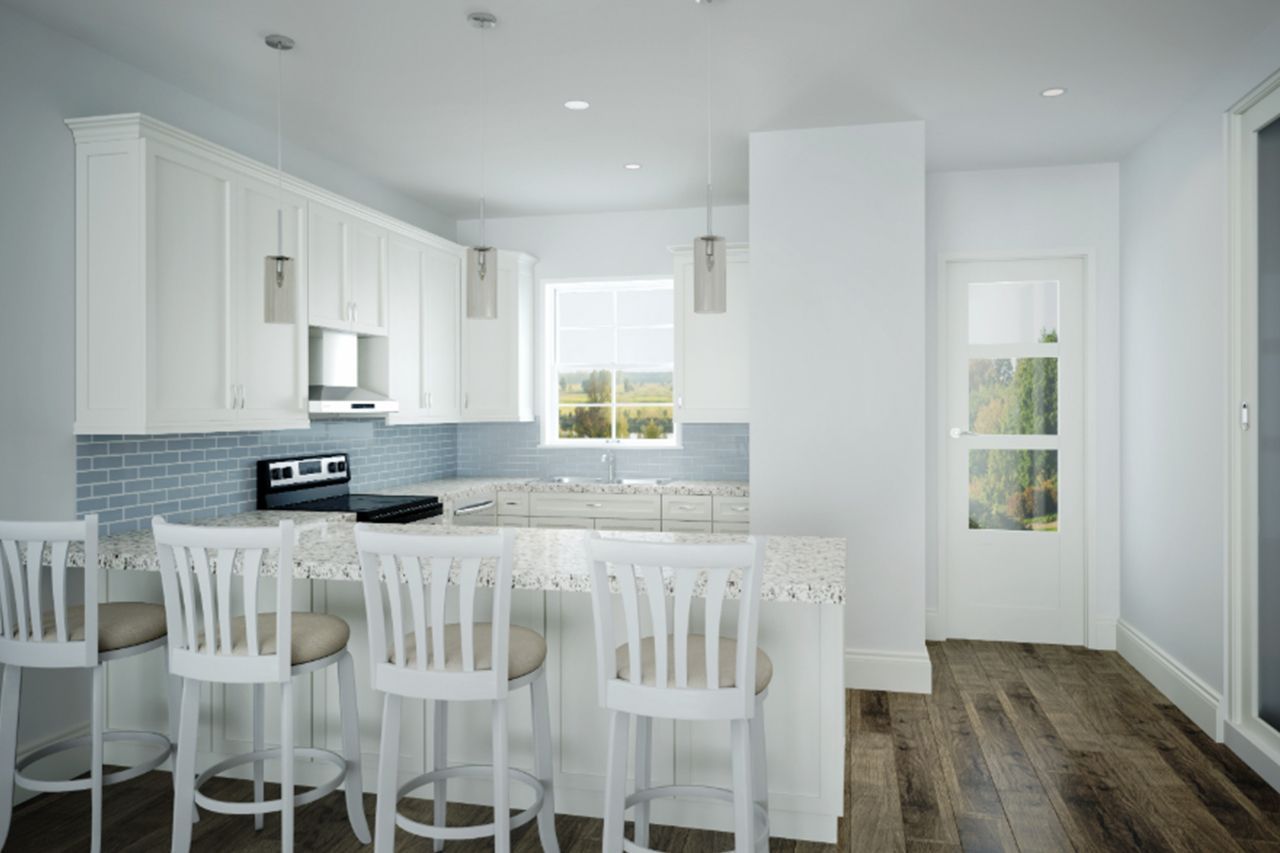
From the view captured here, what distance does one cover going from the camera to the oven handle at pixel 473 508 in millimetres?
5077

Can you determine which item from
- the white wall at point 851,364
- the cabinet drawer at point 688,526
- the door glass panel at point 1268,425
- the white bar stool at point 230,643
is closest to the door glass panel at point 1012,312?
the white wall at point 851,364

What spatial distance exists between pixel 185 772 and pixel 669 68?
2933 millimetres

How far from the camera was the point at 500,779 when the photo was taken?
2193 millimetres

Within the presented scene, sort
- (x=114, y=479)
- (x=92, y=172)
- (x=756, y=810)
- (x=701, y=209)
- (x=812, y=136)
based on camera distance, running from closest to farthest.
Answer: (x=756, y=810) → (x=92, y=172) → (x=114, y=479) → (x=812, y=136) → (x=701, y=209)

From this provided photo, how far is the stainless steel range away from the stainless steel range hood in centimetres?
39

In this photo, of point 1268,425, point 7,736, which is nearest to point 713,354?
point 1268,425

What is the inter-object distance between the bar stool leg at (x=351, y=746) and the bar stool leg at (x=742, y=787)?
118 centimetres

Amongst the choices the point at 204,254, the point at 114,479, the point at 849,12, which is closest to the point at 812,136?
the point at 849,12

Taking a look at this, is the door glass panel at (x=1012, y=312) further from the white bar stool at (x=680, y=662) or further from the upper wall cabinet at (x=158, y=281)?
the upper wall cabinet at (x=158, y=281)

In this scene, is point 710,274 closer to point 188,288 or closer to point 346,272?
point 188,288

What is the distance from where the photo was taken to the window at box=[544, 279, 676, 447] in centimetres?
591

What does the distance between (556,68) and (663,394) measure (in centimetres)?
283

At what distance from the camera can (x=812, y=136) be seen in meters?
4.14

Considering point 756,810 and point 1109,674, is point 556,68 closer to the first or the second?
point 756,810
